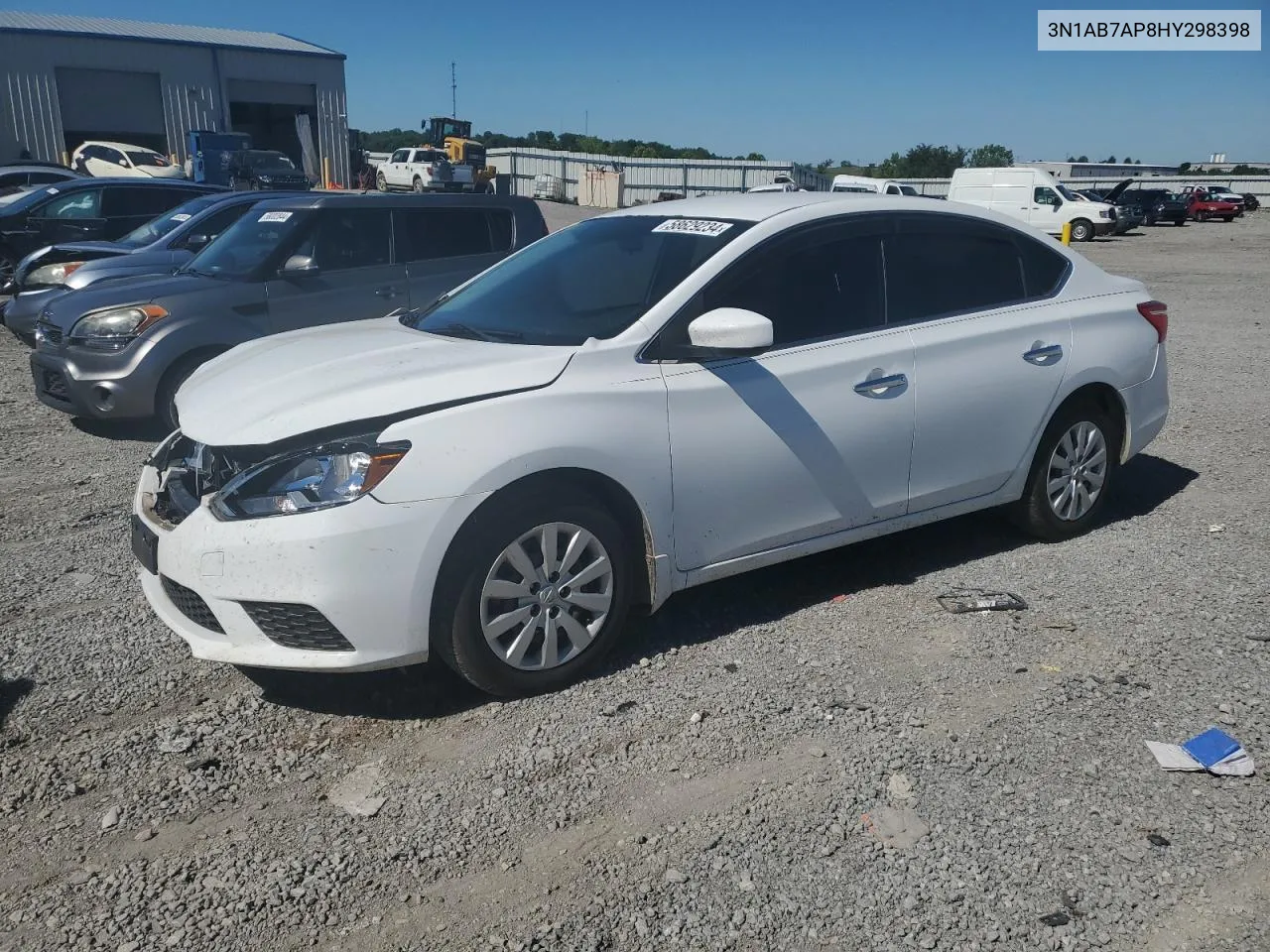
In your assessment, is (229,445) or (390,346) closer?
(229,445)

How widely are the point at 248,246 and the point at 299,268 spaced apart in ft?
1.96

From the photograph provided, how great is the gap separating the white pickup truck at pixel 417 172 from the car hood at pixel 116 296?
34660 mm

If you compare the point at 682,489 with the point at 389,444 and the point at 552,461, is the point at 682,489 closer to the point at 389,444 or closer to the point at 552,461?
the point at 552,461

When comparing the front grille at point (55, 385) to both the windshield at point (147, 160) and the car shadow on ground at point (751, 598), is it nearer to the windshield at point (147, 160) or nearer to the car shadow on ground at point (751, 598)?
the car shadow on ground at point (751, 598)

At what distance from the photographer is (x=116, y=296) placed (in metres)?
7.55

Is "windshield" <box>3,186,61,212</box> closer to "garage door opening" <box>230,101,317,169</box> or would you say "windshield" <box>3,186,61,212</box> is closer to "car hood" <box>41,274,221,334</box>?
"car hood" <box>41,274,221,334</box>

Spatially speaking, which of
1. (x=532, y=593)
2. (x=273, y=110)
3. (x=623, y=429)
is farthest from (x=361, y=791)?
(x=273, y=110)

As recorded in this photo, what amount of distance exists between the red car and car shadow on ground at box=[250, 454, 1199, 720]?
46688mm

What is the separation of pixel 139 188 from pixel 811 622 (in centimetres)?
1285

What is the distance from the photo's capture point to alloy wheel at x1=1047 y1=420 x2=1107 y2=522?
520cm

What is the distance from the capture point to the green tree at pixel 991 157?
3105 inches

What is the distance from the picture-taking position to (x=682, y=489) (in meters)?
3.91

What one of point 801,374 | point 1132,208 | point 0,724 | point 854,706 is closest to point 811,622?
point 854,706

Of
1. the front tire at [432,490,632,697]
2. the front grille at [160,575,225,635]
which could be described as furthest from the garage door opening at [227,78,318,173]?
the front tire at [432,490,632,697]
